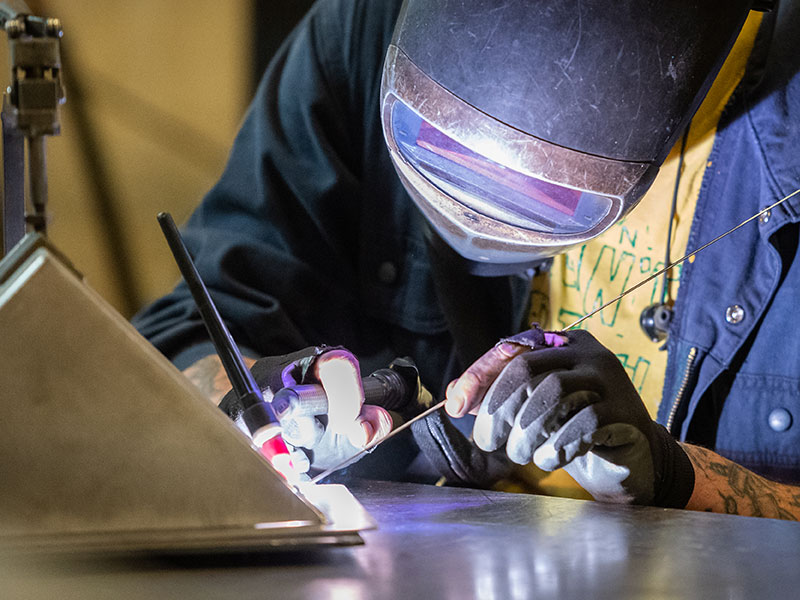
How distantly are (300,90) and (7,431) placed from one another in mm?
1131

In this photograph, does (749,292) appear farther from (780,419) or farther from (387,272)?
(387,272)

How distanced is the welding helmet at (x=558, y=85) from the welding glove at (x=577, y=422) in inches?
8.6

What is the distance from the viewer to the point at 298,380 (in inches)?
39.2

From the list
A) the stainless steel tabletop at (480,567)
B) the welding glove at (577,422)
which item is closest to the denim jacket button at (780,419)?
the welding glove at (577,422)

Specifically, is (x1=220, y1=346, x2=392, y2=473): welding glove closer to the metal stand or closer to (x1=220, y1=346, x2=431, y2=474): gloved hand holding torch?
(x1=220, y1=346, x2=431, y2=474): gloved hand holding torch

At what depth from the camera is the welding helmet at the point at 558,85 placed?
0.91m

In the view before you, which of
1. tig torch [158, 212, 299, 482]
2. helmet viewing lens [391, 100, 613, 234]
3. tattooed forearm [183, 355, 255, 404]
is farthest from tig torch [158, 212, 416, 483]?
tattooed forearm [183, 355, 255, 404]

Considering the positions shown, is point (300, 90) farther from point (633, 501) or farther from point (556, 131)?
point (633, 501)

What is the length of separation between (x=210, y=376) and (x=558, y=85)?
75 cm

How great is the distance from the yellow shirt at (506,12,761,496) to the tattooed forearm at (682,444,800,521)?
23 cm

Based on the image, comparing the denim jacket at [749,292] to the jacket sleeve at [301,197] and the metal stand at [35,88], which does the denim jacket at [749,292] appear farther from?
the metal stand at [35,88]

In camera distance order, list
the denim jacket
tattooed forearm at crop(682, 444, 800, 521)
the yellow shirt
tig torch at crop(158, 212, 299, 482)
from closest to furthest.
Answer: tig torch at crop(158, 212, 299, 482) → tattooed forearm at crop(682, 444, 800, 521) → the denim jacket → the yellow shirt

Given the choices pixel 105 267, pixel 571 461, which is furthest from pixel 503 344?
pixel 105 267

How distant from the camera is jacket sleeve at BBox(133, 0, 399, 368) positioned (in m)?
1.51
